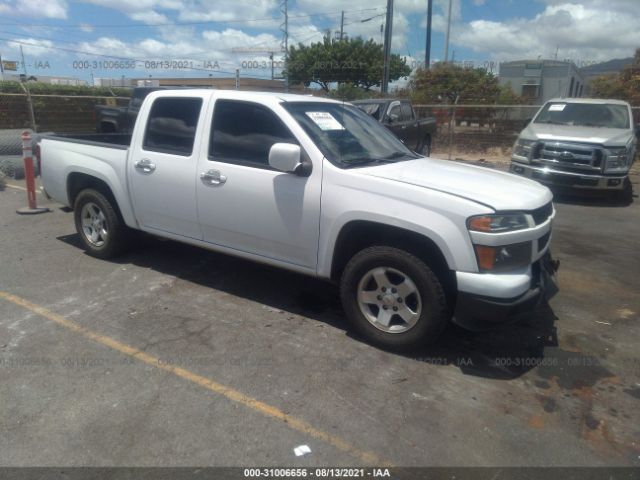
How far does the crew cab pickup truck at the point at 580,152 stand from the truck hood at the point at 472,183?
5.67 metres

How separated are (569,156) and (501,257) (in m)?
6.94

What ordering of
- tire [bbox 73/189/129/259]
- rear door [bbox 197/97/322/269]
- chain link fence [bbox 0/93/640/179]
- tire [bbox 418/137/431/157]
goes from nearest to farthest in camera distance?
rear door [bbox 197/97/322/269] < tire [bbox 73/189/129/259] < tire [bbox 418/137/431/157] < chain link fence [bbox 0/93/640/179]

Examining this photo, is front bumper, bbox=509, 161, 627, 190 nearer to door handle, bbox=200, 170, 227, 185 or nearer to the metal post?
door handle, bbox=200, 170, 227, 185

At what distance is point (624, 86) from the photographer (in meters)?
20.7

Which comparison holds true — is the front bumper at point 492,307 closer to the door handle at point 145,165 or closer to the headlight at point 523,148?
the door handle at point 145,165

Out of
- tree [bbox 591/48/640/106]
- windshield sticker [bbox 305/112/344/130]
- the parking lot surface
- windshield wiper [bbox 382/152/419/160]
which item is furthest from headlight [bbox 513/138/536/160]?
tree [bbox 591/48/640/106]

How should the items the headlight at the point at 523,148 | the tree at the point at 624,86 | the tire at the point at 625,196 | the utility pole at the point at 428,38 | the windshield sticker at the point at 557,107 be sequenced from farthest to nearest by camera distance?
the utility pole at the point at 428,38
the tree at the point at 624,86
the windshield sticker at the point at 557,107
the tire at the point at 625,196
the headlight at the point at 523,148

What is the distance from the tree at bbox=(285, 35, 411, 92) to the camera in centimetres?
4412

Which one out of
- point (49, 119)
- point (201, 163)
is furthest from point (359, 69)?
point (201, 163)

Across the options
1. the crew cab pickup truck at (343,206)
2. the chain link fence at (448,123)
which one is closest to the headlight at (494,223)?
the crew cab pickup truck at (343,206)

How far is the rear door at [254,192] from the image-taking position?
4.05m

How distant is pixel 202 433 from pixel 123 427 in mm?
459

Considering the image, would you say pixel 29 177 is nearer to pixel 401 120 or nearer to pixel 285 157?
pixel 285 157

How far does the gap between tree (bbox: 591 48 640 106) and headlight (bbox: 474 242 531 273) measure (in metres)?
19.2
